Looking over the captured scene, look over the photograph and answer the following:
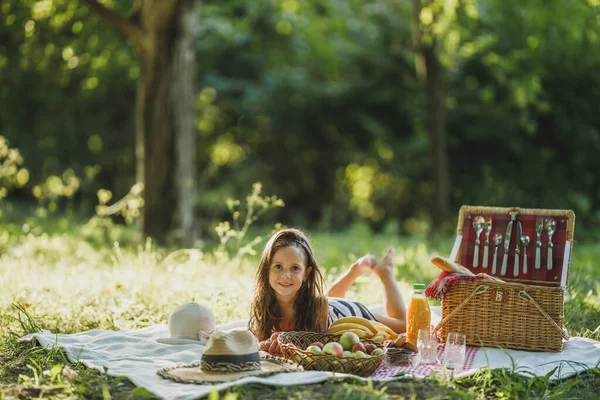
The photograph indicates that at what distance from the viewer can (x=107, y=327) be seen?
16.1 ft

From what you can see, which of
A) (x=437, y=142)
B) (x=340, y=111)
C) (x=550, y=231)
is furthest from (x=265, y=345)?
(x=340, y=111)

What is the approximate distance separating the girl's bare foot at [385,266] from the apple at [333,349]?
1378 millimetres

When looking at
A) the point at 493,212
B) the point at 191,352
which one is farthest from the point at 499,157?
the point at 191,352

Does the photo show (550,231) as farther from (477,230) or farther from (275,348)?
(275,348)

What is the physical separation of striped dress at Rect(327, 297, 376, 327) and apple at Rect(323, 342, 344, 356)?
81 cm

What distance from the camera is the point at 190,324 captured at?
4.49 m

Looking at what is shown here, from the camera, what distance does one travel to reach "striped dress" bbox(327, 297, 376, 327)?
4688 mm

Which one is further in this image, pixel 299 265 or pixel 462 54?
pixel 462 54

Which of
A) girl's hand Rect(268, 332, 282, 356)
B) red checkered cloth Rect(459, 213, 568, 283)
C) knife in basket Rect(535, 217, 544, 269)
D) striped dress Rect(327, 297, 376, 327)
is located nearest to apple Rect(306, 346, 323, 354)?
girl's hand Rect(268, 332, 282, 356)

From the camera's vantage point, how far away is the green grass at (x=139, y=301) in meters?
3.41

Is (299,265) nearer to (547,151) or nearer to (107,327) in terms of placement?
(107,327)

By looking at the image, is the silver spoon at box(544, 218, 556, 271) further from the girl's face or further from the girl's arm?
the girl's face

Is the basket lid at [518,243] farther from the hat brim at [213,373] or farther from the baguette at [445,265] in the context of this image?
the hat brim at [213,373]

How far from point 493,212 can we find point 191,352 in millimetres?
2377
